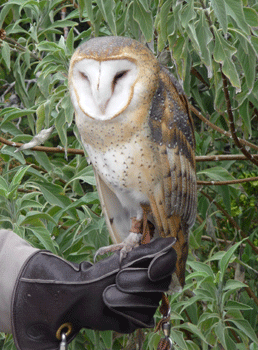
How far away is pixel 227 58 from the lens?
5.66 ft

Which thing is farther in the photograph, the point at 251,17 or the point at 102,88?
the point at 251,17

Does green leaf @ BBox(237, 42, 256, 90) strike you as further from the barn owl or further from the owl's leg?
the owl's leg

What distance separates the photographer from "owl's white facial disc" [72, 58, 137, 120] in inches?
63.1

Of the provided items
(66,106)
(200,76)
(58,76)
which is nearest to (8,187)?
(66,106)

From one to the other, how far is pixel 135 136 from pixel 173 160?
19cm

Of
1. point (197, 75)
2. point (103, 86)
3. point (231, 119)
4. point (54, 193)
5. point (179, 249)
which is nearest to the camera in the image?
point (103, 86)

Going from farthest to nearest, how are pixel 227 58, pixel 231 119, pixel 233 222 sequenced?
pixel 233 222, pixel 231 119, pixel 227 58

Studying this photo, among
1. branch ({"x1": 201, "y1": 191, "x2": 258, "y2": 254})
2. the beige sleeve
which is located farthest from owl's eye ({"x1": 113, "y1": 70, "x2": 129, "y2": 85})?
branch ({"x1": 201, "y1": 191, "x2": 258, "y2": 254})

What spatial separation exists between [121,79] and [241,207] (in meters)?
1.67

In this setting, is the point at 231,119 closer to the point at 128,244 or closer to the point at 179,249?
the point at 179,249

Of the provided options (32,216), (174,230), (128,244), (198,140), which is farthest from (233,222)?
(32,216)

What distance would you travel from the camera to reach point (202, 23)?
1733 mm

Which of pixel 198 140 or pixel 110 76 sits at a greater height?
pixel 110 76

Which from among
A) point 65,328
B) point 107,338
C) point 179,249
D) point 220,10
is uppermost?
point 220,10
